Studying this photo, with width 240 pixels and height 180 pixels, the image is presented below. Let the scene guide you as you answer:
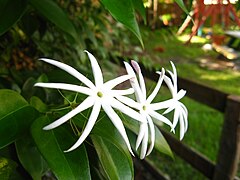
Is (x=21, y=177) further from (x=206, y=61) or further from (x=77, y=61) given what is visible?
(x=206, y=61)

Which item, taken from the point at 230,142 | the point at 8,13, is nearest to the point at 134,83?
the point at 8,13

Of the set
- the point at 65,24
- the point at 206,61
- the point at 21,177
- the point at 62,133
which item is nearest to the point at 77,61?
the point at 65,24

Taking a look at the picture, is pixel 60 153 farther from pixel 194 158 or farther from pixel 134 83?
pixel 194 158

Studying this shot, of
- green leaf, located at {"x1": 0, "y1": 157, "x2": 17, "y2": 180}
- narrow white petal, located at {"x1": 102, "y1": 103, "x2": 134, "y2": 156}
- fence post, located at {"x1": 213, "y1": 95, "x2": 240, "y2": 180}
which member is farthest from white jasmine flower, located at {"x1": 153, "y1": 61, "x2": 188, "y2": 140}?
fence post, located at {"x1": 213, "y1": 95, "x2": 240, "y2": 180}

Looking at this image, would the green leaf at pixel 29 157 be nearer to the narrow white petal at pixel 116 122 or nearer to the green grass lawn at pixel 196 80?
the narrow white petal at pixel 116 122

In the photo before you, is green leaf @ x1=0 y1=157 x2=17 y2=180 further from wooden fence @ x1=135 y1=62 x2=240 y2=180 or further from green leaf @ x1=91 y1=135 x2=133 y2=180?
wooden fence @ x1=135 y1=62 x2=240 y2=180

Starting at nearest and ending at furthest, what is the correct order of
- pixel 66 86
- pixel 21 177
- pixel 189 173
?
pixel 66 86
pixel 21 177
pixel 189 173

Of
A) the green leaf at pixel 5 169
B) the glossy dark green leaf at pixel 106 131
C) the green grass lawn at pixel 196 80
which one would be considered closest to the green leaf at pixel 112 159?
the glossy dark green leaf at pixel 106 131
